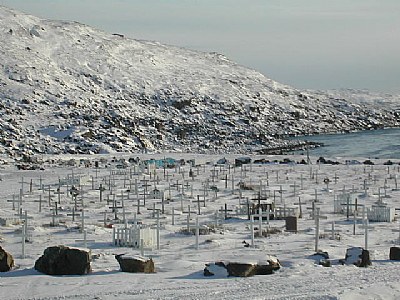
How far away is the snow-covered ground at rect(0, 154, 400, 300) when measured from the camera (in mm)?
13062

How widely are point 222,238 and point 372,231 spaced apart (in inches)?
197

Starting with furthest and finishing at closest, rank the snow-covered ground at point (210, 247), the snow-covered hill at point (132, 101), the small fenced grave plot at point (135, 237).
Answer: the snow-covered hill at point (132, 101)
the small fenced grave plot at point (135, 237)
the snow-covered ground at point (210, 247)

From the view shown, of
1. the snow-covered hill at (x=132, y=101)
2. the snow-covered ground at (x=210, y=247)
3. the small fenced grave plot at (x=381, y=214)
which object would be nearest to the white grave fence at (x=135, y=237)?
the snow-covered ground at (x=210, y=247)

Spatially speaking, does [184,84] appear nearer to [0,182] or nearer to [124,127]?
[124,127]

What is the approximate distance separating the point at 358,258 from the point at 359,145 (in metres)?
65.1

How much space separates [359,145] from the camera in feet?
260

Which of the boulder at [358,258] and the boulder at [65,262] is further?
the boulder at [358,258]

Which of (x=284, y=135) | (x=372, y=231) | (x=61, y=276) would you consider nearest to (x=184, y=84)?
(x=284, y=135)

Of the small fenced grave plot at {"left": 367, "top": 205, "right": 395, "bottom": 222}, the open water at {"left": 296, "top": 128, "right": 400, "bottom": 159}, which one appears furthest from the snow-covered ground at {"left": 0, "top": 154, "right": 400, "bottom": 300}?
the open water at {"left": 296, "top": 128, "right": 400, "bottom": 159}

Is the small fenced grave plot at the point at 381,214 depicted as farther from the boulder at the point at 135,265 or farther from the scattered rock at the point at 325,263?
the boulder at the point at 135,265

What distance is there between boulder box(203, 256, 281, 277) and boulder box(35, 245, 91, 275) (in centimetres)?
248

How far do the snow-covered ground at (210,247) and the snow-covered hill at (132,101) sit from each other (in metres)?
29.6

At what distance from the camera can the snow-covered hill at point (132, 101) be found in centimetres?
7150

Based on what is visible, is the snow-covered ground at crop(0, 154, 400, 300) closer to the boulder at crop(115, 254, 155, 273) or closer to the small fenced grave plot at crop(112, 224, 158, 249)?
the boulder at crop(115, 254, 155, 273)
